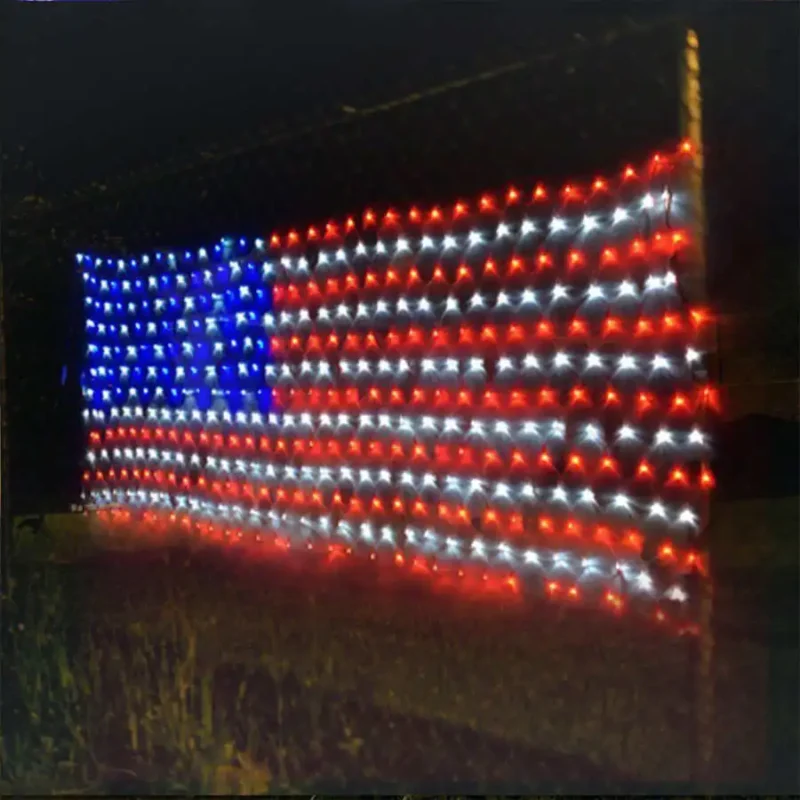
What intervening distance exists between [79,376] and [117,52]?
2.12 feet

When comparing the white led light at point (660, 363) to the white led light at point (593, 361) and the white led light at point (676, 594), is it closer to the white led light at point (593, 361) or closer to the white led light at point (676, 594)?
the white led light at point (593, 361)

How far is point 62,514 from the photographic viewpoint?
1.45 m

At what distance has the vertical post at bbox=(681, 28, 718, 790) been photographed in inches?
49.2

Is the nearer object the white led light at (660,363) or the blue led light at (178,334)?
the white led light at (660,363)

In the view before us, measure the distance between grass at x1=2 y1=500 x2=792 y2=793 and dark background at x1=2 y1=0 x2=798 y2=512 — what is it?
29 cm

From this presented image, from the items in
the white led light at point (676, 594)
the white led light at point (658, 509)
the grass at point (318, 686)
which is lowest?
the grass at point (318, 686)

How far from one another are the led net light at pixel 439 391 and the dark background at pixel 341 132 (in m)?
0.06

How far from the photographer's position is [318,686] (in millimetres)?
1377

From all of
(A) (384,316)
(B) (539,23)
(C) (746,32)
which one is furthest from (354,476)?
(C) (746,32)

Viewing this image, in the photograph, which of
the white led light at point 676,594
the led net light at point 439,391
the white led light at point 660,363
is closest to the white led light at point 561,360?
the led net light at point 439,391

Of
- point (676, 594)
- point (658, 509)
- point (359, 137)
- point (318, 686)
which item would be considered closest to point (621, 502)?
point (658, 509)

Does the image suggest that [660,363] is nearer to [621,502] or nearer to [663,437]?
[663,437]

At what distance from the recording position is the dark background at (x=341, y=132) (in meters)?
1.27

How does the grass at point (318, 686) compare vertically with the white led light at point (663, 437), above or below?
below
